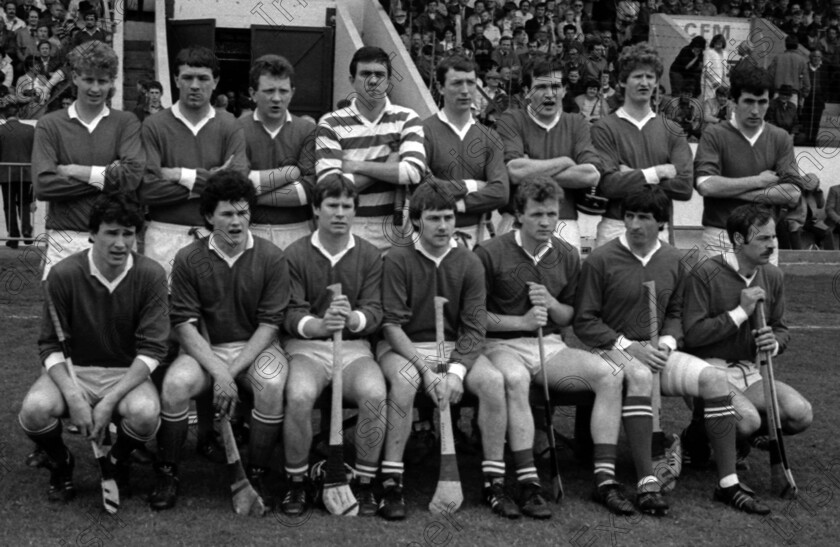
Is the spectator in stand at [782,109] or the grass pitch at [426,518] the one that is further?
the spectator in stand at [782,109]

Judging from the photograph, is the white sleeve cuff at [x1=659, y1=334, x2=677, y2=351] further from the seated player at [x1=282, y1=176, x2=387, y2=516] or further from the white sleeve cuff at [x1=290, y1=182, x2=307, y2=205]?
the white sleeve cuff at [x1=290, y1=182, x2=307, y2=205]

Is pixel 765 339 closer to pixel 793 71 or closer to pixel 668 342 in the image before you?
pixel 668 342

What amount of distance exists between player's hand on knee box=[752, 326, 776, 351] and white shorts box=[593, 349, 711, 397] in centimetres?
31

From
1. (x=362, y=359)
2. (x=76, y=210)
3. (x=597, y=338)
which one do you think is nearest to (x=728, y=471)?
(x=597, y=338)

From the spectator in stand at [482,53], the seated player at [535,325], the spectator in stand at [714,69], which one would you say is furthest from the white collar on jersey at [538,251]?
the spectator in stand at [714,69]

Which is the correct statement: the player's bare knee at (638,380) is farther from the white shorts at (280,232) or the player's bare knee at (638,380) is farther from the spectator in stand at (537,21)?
the spectator in stand at (537,21)

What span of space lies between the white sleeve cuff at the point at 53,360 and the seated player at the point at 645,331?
2.79 m

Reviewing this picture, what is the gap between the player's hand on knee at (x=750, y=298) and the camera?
6.92 metres

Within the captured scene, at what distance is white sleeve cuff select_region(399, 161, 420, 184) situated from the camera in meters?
7.26

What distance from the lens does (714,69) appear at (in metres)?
20.2

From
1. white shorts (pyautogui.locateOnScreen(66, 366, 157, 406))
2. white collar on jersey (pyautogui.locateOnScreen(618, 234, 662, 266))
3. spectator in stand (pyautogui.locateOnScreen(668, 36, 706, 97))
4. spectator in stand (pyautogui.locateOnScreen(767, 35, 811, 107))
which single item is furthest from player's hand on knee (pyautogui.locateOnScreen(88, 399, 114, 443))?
spectator in stand (pyautogui.locateOnScreen(767, 35, 811, 107))

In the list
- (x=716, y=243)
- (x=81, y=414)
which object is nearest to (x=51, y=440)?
(x=81, y=414)

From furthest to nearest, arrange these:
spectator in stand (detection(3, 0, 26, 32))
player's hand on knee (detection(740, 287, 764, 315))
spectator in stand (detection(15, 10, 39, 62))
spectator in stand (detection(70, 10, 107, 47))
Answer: spectator in stand (detection(3, 0, 26, 32)), spectator in stand (detection(15, 10, 39, 62)), spectator in stand (detection(70, 10, 107, 47)), player's hand on knee (detection(740, 287, 764, 315))

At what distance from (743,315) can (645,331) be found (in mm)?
561
